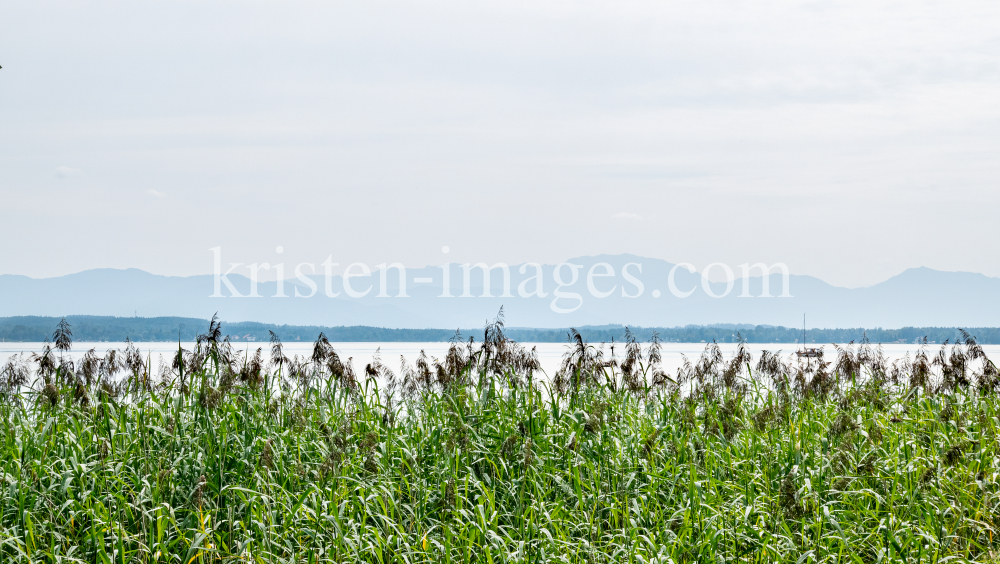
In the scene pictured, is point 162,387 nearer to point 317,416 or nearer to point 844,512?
point 317,416

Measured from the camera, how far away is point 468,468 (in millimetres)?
6066

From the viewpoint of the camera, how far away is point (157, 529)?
201 inches

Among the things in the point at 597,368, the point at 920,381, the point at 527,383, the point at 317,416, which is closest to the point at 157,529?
the point at 317,416

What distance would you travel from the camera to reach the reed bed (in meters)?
5.16

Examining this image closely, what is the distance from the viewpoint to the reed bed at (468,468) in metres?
5.16

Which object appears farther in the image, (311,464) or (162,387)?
(162,387)

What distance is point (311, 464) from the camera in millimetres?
6199

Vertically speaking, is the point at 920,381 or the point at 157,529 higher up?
the point at 920,381

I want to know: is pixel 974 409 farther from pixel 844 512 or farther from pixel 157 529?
pixel 157 529

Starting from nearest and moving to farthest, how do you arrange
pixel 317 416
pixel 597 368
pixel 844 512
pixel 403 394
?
1. pixel 844 512
2. pixel 317 416
3. pixel 597 368
4. pixel 403 394

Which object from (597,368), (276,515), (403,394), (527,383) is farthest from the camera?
(403,394)

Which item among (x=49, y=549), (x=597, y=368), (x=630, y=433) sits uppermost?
(x=597, y=368)

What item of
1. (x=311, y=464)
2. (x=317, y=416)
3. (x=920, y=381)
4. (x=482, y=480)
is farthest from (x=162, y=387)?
(x=920, y=381)

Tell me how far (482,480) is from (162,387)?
3635mm
